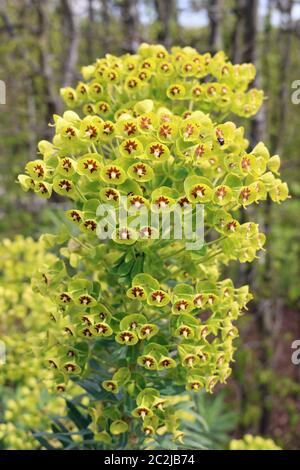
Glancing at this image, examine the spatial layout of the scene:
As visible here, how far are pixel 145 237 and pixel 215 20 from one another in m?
3.12

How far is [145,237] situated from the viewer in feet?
3.98

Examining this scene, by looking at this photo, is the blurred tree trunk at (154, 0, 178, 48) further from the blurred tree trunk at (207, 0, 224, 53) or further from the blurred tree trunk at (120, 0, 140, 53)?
the blurred tree trunk at (207, 0, 224, 53)

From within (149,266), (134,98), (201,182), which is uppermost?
(134,98)

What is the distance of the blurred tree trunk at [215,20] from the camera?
3828 mm

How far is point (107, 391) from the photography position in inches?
59.1

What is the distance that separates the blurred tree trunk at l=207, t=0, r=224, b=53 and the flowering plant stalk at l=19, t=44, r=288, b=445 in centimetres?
246

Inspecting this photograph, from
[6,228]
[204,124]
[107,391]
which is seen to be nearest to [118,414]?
[107,391]

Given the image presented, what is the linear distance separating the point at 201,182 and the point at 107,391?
0.68 meters

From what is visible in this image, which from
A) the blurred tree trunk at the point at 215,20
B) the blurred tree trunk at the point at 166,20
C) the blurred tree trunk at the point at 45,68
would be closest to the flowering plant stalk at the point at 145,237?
the blurred tree trunk at the point at 215,20

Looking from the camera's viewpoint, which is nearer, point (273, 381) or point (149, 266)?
point (149, 266)

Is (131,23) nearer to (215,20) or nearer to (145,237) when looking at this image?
(215,20)

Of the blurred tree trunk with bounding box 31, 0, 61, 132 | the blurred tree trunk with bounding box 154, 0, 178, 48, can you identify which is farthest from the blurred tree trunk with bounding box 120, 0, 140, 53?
the blurred tree trunk with bounding box 31, 0, 61, 132
